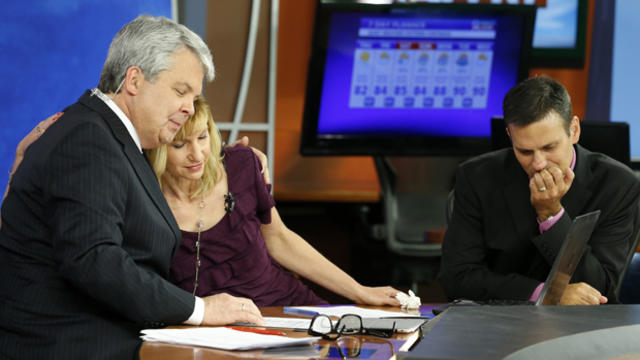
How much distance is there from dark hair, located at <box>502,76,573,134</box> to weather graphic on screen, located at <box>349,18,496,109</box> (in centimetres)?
153

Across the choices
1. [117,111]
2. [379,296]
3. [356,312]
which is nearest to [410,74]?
[379,296]

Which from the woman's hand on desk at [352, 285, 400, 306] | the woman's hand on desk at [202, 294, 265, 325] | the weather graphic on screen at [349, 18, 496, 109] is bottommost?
the woman's hand on desk at [352, 285, 400, 306]

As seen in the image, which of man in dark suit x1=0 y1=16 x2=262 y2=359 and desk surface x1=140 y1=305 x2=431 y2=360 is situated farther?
man in dark suit x1=0 y1=16 x2=262 y2=359

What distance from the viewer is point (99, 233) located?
1.53m

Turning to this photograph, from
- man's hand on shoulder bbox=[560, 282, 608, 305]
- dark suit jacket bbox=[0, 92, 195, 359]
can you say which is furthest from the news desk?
man's hand on shoulder bbox=[560, 282, 608, 305]

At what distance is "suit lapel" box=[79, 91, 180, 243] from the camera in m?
1.72

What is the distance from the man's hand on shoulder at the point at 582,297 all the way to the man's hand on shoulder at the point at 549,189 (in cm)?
29

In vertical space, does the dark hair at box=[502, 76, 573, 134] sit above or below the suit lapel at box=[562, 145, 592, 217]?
above

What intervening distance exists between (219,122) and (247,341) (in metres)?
2.78

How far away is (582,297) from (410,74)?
6.65ft

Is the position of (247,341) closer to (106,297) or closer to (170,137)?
(106,297)

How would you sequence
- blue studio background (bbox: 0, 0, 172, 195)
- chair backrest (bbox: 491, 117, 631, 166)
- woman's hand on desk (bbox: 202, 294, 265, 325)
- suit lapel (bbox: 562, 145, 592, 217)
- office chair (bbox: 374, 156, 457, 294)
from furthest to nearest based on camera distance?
office chair (bbox: 374, 156, 457, 294) → blue studio background (bbox: 0, 0, 172, 195) → chair backrest (bbox: 491, 117, 631, 166) → suit lapel (bbox: 562, 145, 592, 217) → woman's hand on desk (bbox: 202, 294, 265, 325)

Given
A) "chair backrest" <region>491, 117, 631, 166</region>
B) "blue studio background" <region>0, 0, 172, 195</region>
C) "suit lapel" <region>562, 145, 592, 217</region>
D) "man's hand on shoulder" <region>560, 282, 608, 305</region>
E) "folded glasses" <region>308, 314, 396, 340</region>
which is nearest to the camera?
"folded glasses" <region>308, 314, 396, 340</region>

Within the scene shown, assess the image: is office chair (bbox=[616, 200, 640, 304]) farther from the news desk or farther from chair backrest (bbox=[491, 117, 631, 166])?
the news desk
